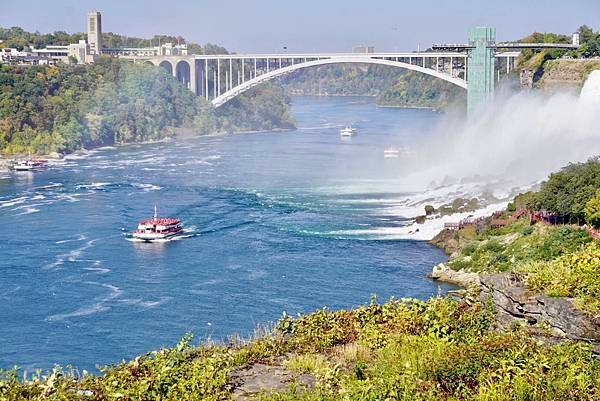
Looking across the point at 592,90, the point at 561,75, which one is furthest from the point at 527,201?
the point at 561,75

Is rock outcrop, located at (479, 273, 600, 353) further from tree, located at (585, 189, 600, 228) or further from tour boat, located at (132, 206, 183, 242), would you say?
tour boat, located at (132, 206, 183, 242)

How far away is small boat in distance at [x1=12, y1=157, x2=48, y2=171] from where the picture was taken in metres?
43.6

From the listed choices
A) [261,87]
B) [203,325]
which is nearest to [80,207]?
[203,325]

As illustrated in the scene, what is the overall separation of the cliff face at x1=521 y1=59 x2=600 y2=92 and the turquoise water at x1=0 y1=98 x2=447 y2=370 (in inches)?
315

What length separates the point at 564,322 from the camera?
9133 mm

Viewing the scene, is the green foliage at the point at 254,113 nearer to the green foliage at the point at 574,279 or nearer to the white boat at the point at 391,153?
the white boat at the point at 391,153

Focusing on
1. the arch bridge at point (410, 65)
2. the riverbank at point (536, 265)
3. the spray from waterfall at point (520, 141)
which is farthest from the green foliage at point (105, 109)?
the riverbank at point (536, 265)

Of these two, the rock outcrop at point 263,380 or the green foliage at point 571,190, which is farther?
the green foliage at point 571,190

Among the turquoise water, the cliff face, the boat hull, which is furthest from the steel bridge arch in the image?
the boat hull

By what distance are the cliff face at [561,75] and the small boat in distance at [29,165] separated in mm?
22422

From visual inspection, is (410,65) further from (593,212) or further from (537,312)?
(537,312)

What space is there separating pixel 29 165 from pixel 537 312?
3720 cm

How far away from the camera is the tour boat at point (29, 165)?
1715 inches

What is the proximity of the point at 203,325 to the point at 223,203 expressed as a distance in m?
14.6
